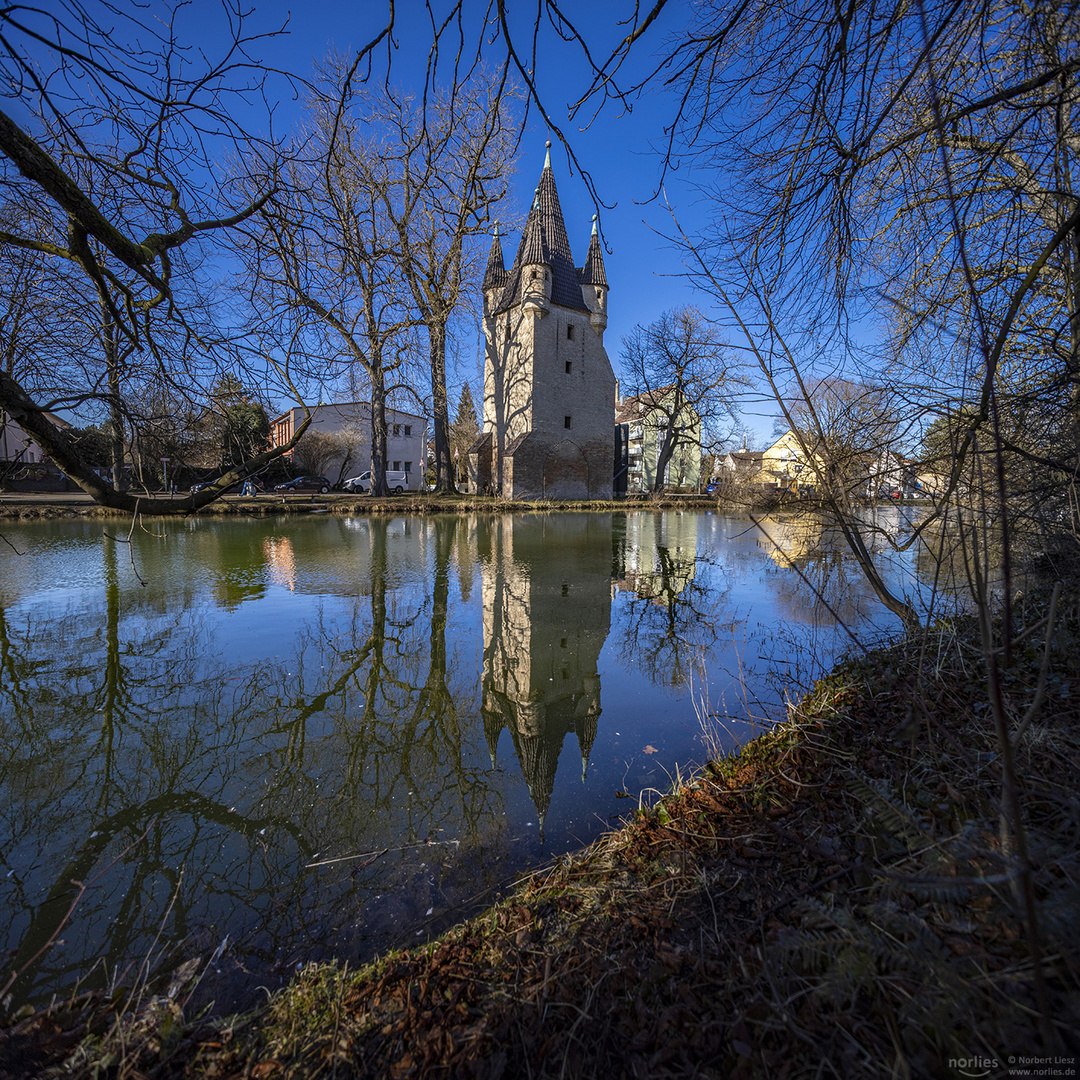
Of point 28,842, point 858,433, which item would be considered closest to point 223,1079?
point 28,842

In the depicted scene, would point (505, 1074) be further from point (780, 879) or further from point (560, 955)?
point (780, 879)

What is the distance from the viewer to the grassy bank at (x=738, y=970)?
1022 millimetres

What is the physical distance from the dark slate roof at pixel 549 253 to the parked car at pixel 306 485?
1365 centimetres

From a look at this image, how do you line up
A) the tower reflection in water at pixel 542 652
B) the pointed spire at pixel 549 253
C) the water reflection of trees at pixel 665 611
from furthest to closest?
the pointed spire at pixel 549 253 < the water reflection of trees at pixel 665 611 < the tower reflection in water at pixel 542 652

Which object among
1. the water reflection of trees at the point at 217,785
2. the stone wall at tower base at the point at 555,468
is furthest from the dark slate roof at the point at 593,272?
the water reflection of trees at the point at 217,785

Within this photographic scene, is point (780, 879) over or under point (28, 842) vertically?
over

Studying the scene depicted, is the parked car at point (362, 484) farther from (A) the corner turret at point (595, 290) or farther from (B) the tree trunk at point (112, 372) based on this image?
(B) the tree trunk at point (112, 372)

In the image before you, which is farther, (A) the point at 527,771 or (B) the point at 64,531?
(B) the point at 64,531

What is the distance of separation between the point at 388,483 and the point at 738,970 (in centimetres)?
3452

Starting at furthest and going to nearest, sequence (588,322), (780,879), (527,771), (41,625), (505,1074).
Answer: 1. (588,322)
2. (41,625)
3. (527,771)
4. (780,879)
5. (505,1074)

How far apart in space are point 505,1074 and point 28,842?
2.57 metres

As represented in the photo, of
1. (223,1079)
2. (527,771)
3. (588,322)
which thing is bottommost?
(527,771)

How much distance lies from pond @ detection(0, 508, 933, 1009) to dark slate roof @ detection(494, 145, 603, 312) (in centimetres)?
2260

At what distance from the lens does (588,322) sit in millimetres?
28312
